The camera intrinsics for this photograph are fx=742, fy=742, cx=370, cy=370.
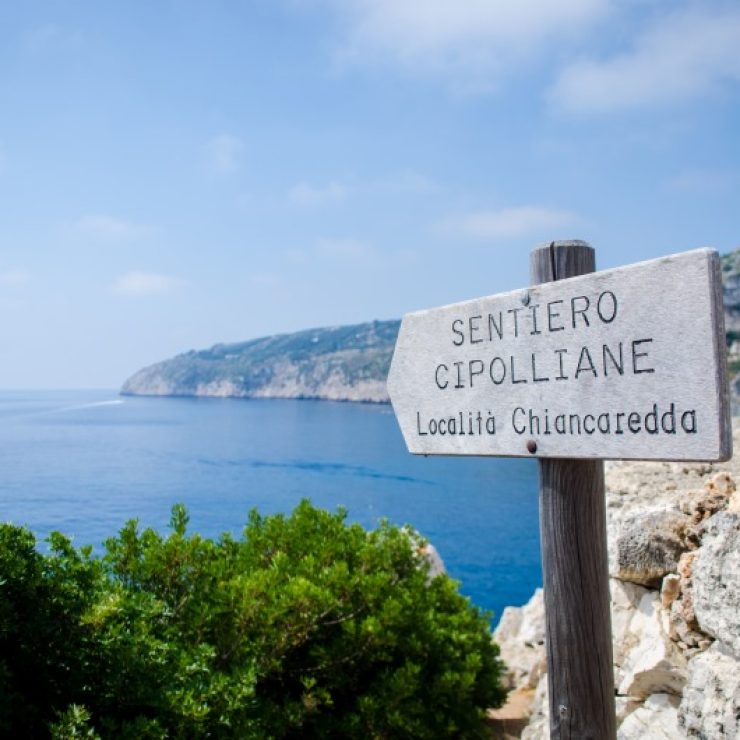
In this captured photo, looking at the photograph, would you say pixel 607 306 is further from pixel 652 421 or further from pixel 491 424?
pixel 491 424

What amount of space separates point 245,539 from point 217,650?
59.7 inches

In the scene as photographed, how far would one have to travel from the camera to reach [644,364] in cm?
229

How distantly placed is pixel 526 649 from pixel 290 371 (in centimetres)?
13049

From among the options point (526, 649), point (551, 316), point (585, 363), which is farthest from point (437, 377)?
point (526, 649)

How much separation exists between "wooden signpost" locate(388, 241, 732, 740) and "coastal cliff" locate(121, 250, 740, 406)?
343 feet

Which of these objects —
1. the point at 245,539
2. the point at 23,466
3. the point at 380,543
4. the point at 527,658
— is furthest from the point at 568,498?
the point at 23,466

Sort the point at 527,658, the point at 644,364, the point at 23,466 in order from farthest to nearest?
the point at 23,466 → the point at 527,658 → the point at 644,364

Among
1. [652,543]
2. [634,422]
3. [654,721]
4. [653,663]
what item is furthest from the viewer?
[652,543]

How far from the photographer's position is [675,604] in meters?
4.13

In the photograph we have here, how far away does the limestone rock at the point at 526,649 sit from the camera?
280 inches

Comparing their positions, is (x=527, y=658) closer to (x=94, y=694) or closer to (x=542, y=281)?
(x=94, y=694)

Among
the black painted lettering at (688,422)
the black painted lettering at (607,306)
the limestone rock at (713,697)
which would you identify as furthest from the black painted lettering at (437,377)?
the limestone rock at (713,697)

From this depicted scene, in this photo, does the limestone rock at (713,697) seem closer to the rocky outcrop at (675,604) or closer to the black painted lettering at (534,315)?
the rocky outcrop at (675,604)

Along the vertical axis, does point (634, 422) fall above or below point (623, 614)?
above
